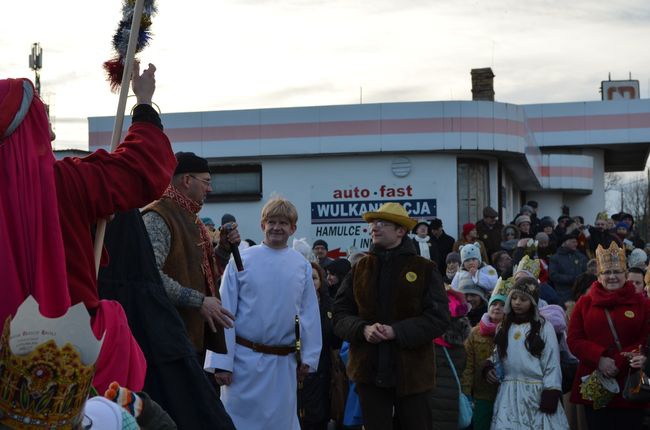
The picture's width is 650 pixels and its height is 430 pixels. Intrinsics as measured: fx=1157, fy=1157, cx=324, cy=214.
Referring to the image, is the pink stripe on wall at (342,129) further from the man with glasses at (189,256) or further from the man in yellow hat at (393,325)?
the man with glasses at (189,256)

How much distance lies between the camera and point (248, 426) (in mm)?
7836

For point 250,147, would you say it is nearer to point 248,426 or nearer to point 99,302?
point 248,426

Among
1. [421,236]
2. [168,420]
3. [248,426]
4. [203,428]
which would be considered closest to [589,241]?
[421,236]

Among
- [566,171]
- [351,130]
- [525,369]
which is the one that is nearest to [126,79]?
[525,369]

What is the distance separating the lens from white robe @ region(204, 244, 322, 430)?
7.82 m

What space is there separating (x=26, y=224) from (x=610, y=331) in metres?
6.53

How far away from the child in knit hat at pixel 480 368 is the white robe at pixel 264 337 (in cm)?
198

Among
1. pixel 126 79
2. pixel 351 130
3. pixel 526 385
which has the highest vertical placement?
pixel 351 130

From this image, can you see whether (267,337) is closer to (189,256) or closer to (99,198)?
(189,256)

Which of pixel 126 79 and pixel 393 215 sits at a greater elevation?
pixel 126 79

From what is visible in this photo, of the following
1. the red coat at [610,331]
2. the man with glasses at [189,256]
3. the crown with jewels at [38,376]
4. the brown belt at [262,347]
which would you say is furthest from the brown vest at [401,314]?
the crown with jewels at [38,376]

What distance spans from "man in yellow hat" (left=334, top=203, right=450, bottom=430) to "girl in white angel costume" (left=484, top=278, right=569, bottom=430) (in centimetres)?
104

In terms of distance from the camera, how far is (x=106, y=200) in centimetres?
395

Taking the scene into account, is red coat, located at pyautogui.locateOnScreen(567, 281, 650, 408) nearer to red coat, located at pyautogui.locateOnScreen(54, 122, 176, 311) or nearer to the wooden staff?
the wooden staff
